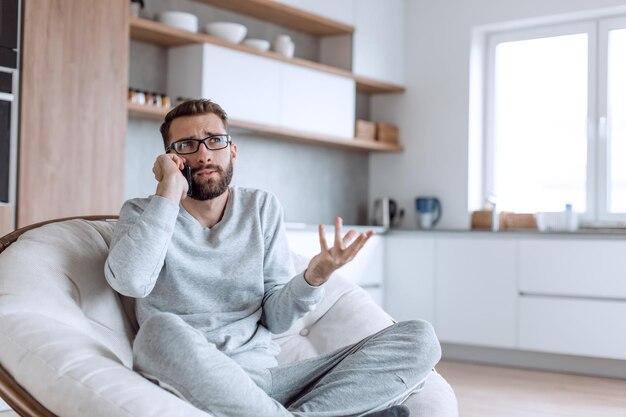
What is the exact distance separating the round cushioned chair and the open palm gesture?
0.40 meters

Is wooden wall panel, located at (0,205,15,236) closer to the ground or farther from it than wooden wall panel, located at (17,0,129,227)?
closer to the ground

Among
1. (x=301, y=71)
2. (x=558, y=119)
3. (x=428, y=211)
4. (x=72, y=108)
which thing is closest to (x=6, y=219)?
(x=72, y=108)

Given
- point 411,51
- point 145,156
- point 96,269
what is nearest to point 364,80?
point 411,51

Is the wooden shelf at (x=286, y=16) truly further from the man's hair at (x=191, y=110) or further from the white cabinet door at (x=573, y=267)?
the man's hair at (x=191, y=110)

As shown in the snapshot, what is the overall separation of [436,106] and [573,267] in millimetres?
1590

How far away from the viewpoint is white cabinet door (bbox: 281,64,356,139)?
536cm

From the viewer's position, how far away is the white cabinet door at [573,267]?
4.95 metres

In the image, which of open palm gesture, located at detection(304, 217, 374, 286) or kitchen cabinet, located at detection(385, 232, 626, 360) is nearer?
open palm gesture, located at detection(304, 217, 374, 286)

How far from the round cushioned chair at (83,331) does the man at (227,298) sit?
94 mm

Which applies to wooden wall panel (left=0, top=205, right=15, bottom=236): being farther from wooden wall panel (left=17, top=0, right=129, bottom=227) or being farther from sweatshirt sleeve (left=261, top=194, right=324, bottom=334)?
sweatshirt sleeve (left=261, top=194, right=324, bottom=334)

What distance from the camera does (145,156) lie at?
4.91 meters

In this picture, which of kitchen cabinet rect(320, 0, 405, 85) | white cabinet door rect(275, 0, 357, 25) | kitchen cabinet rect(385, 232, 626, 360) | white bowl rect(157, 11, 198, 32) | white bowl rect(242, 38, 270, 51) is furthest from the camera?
kitchen cabinet rect(320, 0, 405, 85)

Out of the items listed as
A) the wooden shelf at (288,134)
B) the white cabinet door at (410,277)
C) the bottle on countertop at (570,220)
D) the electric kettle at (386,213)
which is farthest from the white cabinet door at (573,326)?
the wooden shelf at (288,134)

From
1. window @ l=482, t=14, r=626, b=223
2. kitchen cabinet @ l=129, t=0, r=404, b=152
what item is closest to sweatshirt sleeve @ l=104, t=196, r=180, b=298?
kitchen cabinet @ l=129, t=0, r=404, b=152
